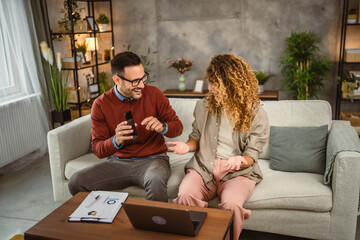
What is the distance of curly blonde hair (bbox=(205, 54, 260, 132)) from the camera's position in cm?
205

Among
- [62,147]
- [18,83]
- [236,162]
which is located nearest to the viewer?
[236,162]

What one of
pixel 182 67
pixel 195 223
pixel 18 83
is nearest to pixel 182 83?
pixel 182 67

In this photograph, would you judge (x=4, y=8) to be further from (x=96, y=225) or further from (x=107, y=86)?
(x=96, y=225)

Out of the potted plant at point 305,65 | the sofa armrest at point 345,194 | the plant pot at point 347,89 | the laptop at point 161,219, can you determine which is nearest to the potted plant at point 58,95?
the potted plant at point 305,65

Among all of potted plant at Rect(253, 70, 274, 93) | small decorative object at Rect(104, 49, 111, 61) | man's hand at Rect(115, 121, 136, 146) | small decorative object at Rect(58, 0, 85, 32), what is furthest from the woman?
small decorative object at Rect(104, 49, 111, 61)

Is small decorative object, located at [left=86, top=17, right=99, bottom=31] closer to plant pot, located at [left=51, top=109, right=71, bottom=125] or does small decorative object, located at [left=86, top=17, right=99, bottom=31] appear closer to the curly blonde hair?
plant pot, located at [left=51, top=109, right=71, bottom=125]

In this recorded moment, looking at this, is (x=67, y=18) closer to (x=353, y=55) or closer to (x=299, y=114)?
(x=299, y=114)

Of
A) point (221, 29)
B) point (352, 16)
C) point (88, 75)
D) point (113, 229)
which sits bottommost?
point (113, 229)

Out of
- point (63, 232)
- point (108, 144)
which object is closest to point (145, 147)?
point (108, 144)

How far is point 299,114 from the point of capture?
2.58m

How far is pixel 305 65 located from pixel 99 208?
3253 mm

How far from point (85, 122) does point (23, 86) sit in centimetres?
142

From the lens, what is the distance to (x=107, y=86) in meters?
4.98

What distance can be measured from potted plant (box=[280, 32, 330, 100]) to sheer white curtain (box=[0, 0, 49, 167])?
9.26 feet
